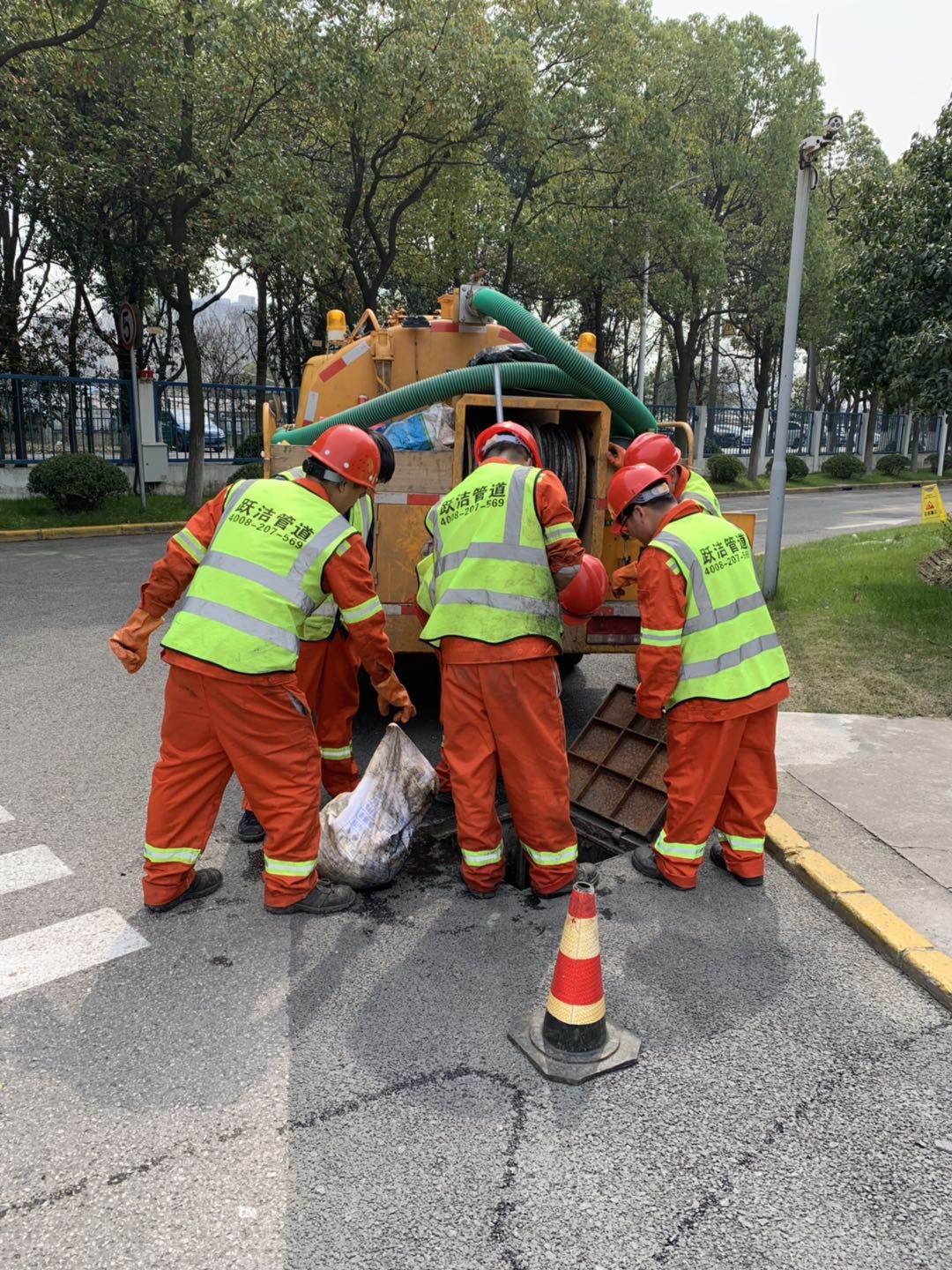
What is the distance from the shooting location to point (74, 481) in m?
13.6

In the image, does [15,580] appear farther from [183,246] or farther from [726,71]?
[726,71]

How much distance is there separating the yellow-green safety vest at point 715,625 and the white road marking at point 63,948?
84.6 inches

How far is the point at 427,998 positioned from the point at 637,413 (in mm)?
3462

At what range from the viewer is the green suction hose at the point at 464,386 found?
4812 mm

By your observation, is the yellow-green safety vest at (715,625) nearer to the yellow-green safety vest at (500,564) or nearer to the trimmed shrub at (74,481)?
the yellow-green safety vest at (500,564)

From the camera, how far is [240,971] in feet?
9.73

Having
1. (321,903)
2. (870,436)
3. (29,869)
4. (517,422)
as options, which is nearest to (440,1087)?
(321,903)

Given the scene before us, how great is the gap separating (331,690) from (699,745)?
5.41ft

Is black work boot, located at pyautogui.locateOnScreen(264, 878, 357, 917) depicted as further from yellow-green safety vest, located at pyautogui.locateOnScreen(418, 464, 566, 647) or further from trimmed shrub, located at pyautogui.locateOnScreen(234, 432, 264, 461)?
trimmed shrub, located at pyautogui.locateOnScreen(234, 432, 264, 461)

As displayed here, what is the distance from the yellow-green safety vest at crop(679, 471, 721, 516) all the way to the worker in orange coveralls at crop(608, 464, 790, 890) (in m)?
0.28

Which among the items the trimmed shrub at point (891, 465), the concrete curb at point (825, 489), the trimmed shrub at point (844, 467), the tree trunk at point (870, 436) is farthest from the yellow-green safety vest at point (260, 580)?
the trimmed shrub at point (891, 465)

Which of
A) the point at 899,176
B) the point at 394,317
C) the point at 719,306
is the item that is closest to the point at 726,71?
the point at 719,306

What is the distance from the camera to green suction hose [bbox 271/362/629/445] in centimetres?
481

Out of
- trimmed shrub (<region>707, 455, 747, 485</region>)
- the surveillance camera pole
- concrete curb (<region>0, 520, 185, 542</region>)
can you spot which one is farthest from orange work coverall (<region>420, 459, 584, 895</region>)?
trimmed shrub (<region>707, 455, 747, 485</region>)
